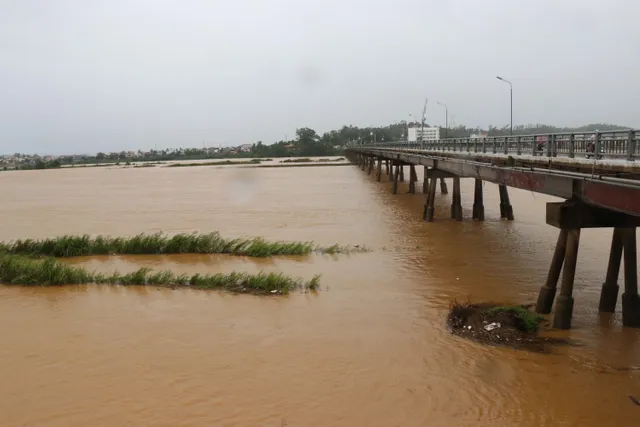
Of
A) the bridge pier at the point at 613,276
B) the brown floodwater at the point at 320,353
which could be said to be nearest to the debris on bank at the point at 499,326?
the brown floodwater at the point at 320,353

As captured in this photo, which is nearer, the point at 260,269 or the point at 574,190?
the point at 574,190

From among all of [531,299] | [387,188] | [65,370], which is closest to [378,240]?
[531,299]

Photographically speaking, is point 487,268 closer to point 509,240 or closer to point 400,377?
point 509,240

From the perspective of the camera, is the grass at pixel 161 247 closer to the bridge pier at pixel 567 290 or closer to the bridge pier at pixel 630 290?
the bridge pier at pixel 567 290

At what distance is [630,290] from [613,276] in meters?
0.50

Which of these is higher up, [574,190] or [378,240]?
[574,190]

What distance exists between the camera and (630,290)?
31.9ft

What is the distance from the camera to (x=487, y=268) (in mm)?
14750

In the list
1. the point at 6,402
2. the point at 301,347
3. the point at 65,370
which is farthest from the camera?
the point at 301,347

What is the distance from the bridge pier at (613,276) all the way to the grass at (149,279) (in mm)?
6208

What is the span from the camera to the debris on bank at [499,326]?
29.7 feet

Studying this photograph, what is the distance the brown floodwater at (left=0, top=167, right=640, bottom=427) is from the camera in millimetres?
7113

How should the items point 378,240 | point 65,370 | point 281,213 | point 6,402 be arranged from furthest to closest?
1. point 281,213
2. point 378,240
3. point 65,370
4. point 6,402

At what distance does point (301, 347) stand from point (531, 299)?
532 centimetres
